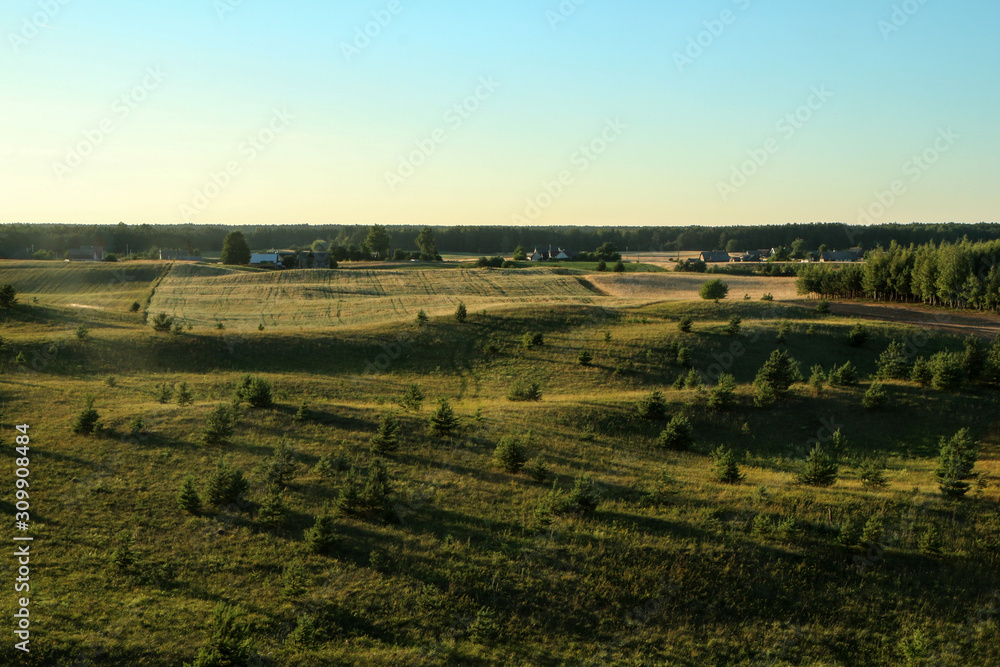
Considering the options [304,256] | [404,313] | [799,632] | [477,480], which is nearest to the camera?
[799,632]

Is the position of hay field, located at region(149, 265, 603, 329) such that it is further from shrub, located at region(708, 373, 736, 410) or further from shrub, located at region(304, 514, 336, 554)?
shrub, located at region(304, 514, 336, 554)

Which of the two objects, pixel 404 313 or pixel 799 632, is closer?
pixel 799 632

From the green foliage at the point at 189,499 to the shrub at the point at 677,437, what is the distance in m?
18.3

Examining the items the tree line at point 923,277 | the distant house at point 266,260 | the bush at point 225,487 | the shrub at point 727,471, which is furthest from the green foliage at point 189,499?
the distant house at point 266,260

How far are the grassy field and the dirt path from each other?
57.9 feet

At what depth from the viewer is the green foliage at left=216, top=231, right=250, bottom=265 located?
101544 millimetres

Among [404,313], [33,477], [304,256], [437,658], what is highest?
[304,256]

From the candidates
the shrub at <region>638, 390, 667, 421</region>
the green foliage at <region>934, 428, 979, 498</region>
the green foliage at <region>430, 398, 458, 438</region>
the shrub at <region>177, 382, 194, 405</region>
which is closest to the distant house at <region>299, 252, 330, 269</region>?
the shrub at <region>177, 382, 194, 405</region>

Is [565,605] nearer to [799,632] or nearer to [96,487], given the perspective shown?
[799,632]

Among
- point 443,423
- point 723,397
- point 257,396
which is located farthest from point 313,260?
point 723,397

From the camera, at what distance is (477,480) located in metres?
20.9

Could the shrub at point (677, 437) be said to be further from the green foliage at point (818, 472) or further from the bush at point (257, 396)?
the bush at point (257, 396)

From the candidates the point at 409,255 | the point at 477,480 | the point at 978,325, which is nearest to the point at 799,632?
the point at 477,480

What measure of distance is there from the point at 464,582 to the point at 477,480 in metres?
5.82
